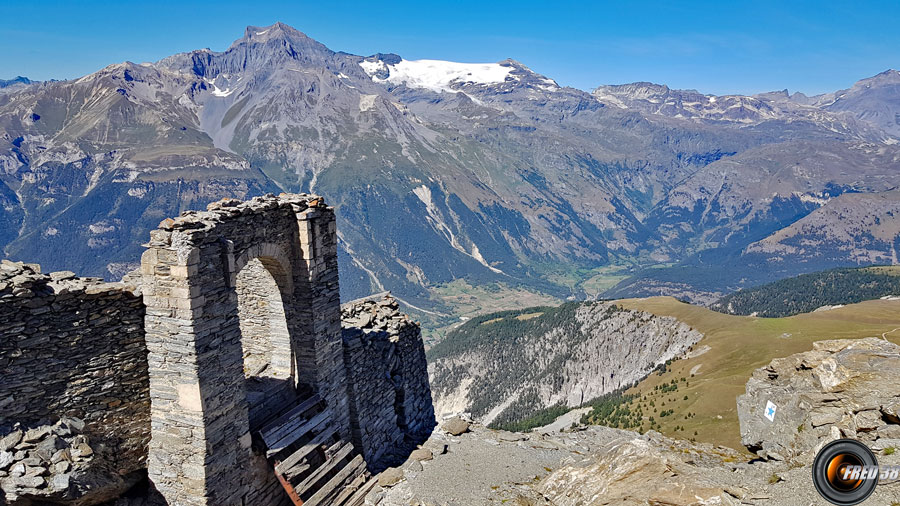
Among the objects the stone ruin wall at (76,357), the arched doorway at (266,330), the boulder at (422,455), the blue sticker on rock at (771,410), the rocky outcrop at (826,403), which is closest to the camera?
the stone ruin wall at (76,357)

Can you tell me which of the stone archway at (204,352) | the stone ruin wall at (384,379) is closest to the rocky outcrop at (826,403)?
the stone ruin wall at (384,379)

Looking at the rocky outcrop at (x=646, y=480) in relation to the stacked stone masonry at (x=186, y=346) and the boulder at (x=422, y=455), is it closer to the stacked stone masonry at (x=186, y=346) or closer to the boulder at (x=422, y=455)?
the boulder at (x=422, y=455)

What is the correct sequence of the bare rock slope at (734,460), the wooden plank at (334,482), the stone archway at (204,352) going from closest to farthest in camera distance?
the bare rock slope at (734,460), the stone archway at (204,352), the wooden plank at (334,482)

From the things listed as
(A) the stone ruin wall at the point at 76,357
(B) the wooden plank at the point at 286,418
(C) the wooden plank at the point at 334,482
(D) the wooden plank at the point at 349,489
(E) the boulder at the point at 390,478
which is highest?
(A) the stone ruin wall at the point at 76,357

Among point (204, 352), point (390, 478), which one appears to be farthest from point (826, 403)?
point (204, 352)

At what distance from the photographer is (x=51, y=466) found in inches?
569

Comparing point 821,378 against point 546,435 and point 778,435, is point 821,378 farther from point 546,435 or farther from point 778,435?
point 546,435

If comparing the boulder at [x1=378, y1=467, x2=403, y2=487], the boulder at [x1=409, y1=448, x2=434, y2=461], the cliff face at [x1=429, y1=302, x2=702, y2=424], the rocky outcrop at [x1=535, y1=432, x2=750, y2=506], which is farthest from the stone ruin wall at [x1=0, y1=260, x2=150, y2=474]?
the cliff face at [x1=429, y1=302, x2=702, y2=424]

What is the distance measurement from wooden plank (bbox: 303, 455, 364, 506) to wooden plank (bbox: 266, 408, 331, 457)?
210cm

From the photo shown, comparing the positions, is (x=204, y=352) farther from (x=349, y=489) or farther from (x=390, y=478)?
(x=390, y=478)

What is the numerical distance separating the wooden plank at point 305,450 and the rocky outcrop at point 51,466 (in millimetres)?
5616

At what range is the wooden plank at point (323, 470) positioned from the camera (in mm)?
19970

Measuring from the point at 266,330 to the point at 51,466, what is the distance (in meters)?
8.99

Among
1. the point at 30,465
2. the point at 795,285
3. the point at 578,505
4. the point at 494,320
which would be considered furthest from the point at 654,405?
the point at 795,285
